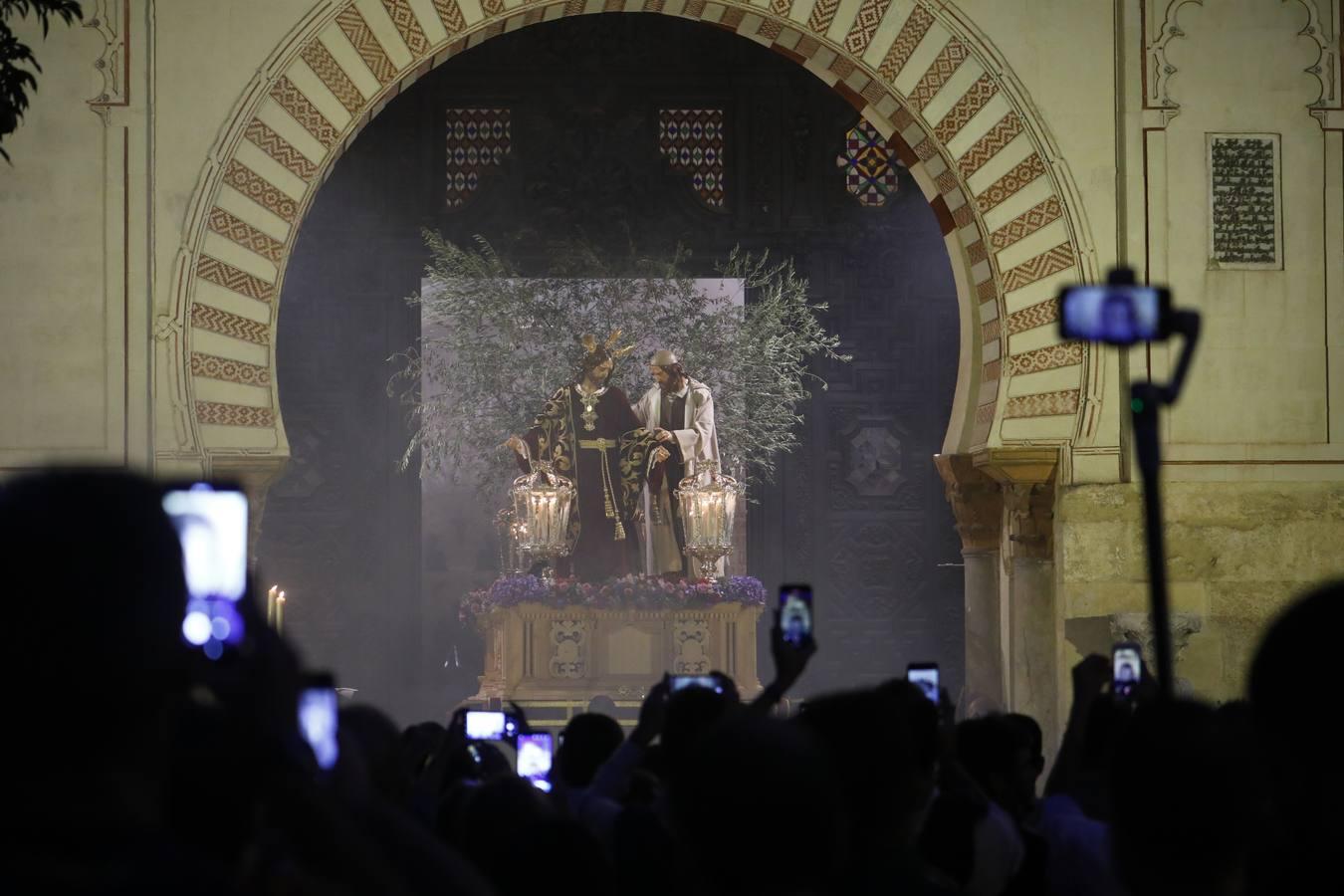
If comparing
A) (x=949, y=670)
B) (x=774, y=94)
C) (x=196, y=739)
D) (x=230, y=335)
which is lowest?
(x=949, y=670)

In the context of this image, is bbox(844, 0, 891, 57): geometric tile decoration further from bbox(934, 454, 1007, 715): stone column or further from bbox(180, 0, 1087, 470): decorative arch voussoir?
bbox(934, 454, 1007, 715): stone column

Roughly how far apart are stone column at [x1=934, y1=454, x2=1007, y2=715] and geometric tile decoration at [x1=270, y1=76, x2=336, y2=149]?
332 centimetres

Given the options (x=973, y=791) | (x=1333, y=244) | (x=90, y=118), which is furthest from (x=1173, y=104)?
(x=973, y=791)

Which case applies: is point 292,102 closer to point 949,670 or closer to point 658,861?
point 658,861

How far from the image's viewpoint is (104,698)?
1000 millimetres

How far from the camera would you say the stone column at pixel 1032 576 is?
7254mm

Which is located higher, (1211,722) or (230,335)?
(230,335)

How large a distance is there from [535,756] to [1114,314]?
1609mm

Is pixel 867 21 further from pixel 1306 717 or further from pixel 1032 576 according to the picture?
pixel 1306 717

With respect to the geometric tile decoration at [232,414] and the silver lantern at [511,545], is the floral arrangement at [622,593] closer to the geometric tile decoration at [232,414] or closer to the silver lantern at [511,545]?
the silver lantern at [511,545]

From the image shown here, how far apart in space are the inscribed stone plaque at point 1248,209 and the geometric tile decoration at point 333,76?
12.9 feet

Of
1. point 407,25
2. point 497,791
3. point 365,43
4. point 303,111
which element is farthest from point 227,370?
point 497,791

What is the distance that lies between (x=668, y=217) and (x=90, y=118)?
19.5 ft

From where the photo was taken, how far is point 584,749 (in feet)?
9.77
